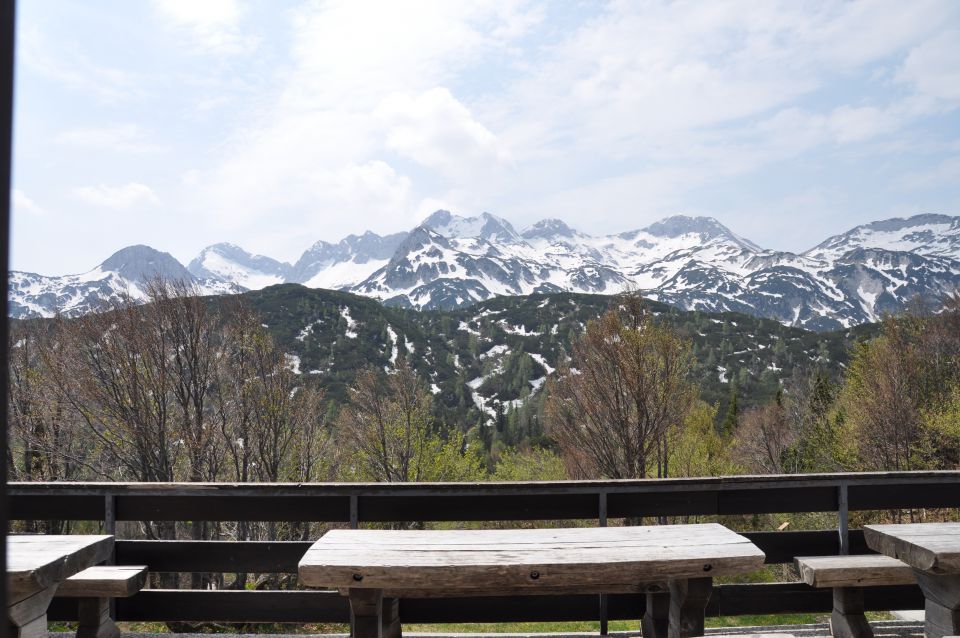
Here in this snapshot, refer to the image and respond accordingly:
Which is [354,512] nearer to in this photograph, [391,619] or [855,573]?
[391,619]

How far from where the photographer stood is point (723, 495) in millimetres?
4535

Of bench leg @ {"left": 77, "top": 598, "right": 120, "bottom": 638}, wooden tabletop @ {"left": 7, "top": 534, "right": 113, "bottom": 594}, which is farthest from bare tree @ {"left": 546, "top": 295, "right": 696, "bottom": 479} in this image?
wooden tabletop @ {"left": 7, "top": 534, "right": 113, "bottom": 594}

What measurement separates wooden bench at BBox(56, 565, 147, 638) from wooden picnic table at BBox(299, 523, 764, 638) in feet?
4.53

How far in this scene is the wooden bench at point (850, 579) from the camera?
416 centimetres

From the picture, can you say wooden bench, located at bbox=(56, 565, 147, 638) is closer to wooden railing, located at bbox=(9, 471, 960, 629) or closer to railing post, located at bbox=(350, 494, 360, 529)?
wooden railing, located at bbox=(9, 471, 960, 629)

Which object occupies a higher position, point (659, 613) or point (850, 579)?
point (850, 579)

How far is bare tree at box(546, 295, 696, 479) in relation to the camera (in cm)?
2327

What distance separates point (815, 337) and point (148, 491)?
20241cm

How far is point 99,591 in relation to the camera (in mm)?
3980

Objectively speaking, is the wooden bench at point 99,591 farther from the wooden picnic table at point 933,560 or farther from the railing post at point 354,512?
the wooden picnic table at point 933,560

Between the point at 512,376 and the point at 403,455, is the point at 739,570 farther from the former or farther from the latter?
the point at 512,376

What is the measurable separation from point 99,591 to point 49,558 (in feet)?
2.29

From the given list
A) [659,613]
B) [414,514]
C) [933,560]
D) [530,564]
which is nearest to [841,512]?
[933,560]

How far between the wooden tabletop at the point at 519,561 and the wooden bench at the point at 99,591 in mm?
1368
